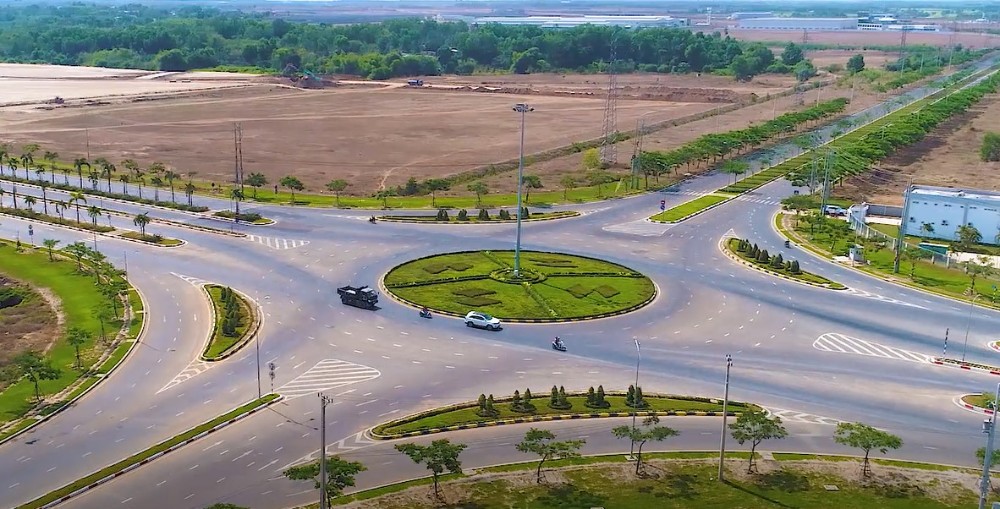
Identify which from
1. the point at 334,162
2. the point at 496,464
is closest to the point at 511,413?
the point at 496,464

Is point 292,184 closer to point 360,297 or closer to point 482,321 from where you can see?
point 360,297

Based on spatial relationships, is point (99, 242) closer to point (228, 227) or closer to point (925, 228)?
point (228, 227)

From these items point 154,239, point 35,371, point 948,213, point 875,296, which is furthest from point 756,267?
point 35,371

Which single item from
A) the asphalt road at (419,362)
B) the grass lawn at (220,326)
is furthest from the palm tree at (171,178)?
the grass lawn at (220,326)

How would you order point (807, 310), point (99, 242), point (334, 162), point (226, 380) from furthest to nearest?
point (334, 162) < point (99, 242) < point (807, 310) < point (226, 380)

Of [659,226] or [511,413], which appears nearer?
[511,413]

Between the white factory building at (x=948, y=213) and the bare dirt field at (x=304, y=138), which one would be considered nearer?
the white factory building at (x=948, y=213)

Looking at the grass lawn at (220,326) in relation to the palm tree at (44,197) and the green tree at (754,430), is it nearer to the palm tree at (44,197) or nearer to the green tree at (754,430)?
the green tree at (754,430)

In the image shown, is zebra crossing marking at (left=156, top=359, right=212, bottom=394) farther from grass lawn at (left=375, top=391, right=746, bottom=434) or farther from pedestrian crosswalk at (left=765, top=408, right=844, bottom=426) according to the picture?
pedestrian crosswalk at (left=765, top=408, right=844, bottom=426)
